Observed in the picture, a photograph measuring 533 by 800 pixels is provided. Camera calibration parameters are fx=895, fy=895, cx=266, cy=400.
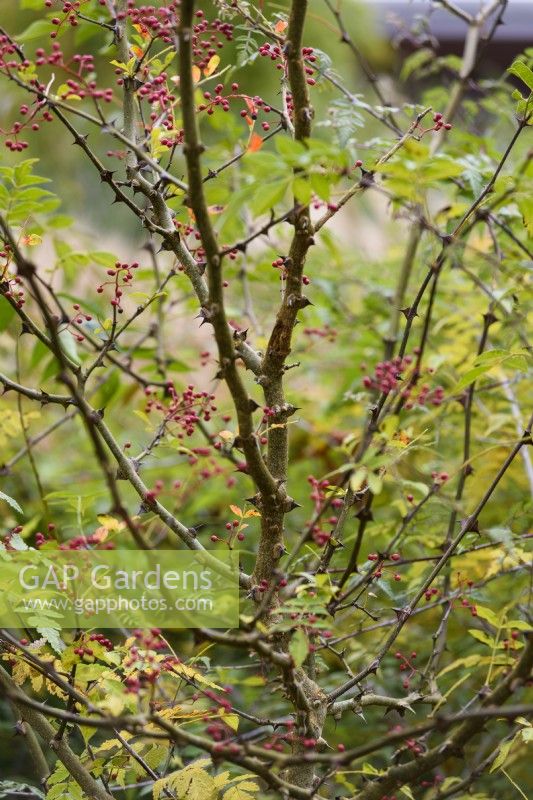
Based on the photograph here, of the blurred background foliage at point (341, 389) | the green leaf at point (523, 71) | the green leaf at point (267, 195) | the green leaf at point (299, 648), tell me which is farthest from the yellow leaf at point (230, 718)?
the green leaf at point (523, 71)

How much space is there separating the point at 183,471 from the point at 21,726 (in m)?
1.76

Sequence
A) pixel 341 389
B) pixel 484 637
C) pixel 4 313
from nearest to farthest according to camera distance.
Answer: pixel 484 637
pixel 4 313
pixel 341 389

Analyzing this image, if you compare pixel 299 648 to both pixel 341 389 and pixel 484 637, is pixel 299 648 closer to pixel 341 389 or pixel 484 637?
pixel 484 637

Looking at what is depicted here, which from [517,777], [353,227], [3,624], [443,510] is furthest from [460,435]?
[353,227]

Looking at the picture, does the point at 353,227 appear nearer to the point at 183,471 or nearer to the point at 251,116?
the point at 183,471

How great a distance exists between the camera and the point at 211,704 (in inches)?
78.4

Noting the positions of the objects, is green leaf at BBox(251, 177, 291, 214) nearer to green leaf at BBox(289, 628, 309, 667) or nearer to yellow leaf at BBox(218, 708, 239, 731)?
green leaf at BBox(289, 628, 309, 667)

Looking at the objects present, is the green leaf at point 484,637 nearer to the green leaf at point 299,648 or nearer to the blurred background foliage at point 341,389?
the blurred background foliage at point 341,389

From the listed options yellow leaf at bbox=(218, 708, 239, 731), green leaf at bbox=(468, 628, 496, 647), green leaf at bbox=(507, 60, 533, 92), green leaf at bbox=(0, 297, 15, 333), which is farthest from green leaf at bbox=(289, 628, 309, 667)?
green leaf at bbox=(0, 297, 15, 333)

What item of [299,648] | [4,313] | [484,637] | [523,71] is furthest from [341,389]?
[299,648]

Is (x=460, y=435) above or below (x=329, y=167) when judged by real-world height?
above

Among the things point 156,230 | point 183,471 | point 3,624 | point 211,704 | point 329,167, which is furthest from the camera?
point 183,471

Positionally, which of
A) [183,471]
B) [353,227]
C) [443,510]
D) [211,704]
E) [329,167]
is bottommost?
[211,704]

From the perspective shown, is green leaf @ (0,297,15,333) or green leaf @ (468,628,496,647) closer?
green leaf @ (468,628,496,647)
